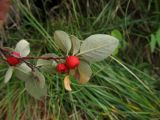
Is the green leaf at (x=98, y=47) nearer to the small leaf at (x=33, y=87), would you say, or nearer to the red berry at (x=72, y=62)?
the red berry at (x=72, y=62)

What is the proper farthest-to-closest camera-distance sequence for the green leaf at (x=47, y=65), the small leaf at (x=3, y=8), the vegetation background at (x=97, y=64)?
the vegetation background at (x=97, y=64)
the green leaf at (x=47, y=65)
the small leaf at (x=3, y=8)

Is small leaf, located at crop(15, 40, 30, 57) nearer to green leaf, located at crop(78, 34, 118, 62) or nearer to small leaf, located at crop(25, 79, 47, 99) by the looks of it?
small leaf, located at crop(25, 79, 47, 99)

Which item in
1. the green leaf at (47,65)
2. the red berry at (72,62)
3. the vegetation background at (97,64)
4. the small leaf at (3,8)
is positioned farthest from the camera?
the vegetation background at (97,64)

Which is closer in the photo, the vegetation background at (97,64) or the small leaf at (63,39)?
the small leaf at (63,39)

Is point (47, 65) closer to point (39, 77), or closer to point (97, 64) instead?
point (39, 77)

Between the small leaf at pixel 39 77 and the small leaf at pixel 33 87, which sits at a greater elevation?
the small leaf at pixel 39 77

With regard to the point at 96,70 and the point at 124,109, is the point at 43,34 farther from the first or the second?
the point at 124,109

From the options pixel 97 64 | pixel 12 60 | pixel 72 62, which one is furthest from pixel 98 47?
pixel 97 64

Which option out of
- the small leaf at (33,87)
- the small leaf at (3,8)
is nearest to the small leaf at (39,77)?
the small leaf at (33,87)
